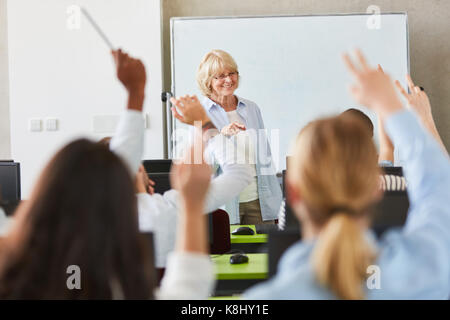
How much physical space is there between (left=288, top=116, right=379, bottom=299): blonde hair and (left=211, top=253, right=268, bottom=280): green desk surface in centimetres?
123

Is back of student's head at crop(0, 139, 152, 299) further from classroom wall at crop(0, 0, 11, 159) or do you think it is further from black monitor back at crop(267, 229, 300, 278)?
classroom wall at crop(0, 0, 11, 159)

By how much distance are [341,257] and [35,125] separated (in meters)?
4.44

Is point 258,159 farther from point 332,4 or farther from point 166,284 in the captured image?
point 166,284

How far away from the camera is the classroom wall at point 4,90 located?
201 inches

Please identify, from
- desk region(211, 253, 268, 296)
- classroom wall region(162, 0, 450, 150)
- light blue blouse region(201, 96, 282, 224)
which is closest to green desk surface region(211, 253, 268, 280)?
desk region(211, 253, 268, 296)

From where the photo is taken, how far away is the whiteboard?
15.4ft

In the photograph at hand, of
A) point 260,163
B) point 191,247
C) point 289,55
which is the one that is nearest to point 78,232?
point 191,247

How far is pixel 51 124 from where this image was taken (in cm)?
482

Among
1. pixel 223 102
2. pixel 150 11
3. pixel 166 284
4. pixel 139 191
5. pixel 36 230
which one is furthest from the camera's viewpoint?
pixel 150 11

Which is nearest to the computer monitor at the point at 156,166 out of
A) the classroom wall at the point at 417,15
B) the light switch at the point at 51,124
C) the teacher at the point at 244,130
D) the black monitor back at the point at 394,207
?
the teacher at the point at 244,130
